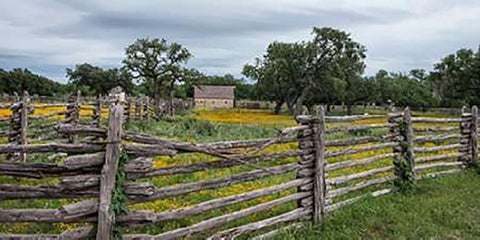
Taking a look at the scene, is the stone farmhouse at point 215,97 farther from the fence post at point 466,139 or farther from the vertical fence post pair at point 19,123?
the vertical fence post pair at point 19,123

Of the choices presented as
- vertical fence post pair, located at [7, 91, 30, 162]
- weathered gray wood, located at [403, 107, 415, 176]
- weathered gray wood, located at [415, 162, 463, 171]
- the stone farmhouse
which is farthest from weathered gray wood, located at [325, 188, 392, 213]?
the stone farmhouse

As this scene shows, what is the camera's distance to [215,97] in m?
99.0

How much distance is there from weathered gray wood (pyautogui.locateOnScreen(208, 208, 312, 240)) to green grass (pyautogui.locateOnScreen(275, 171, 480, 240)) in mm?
211

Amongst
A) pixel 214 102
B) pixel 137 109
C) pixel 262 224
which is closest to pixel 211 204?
pixel 262 224

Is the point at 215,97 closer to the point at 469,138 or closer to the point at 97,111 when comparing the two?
the point at 97,111

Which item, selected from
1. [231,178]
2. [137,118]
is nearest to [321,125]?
[231,178]

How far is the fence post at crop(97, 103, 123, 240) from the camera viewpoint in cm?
385

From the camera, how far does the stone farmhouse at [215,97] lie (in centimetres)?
9838

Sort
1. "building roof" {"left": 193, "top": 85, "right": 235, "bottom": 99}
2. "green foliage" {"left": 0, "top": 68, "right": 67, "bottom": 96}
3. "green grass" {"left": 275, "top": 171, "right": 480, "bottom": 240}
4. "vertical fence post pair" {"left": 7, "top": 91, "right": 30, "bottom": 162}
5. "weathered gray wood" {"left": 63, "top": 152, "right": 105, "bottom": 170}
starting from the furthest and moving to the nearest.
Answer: "building roof" {"left": 193, "top": 85, "right": 235, "bottom": 99} < "green foliage" {"left": 0, "top": 68, "right": 67, "bottom": 96} < "vertical fence post pair" {"left": 7, "top": 91, "right": 30, "bottom": 162} < "green grass" {"left": 275, "top": 171, "right": 480, "bottom": 240} < "weathered gray wood" {"left": 63, "top": 152, "right": 105, "bottom": 170}

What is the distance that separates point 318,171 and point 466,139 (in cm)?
653

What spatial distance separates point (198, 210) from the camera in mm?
4746

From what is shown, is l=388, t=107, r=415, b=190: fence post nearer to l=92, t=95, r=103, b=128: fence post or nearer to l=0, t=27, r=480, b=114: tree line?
l=92, t=95, r=103, b=128: fence post

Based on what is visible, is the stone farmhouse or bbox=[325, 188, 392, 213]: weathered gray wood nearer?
bbox=[325, 188, 392, 213]: weathered gray wood

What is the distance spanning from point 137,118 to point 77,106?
438 inches
